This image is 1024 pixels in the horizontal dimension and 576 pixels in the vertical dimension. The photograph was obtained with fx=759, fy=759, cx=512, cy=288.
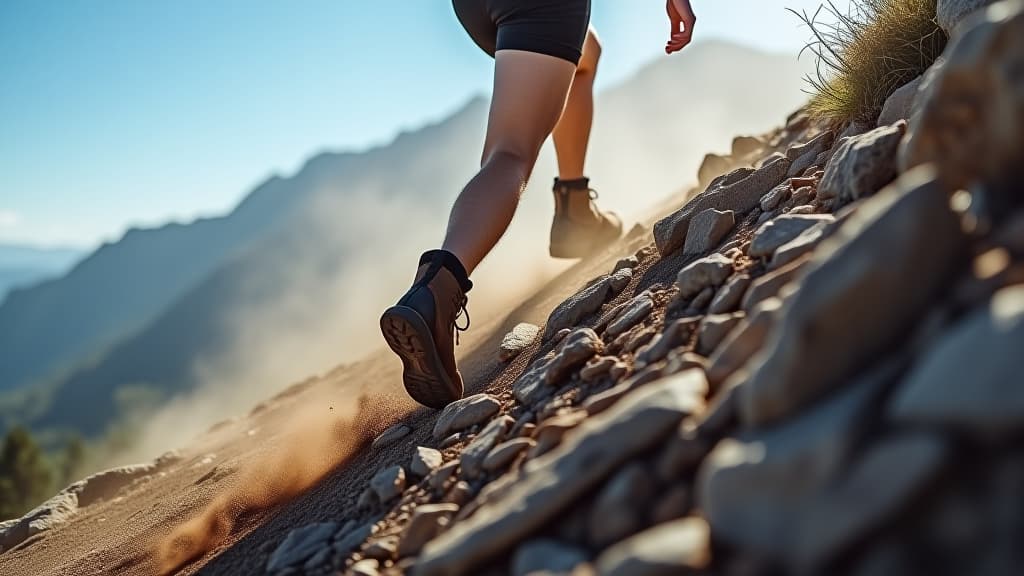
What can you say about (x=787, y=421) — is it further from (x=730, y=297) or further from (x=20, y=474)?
(x=20, y=474)

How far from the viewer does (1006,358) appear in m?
0.85

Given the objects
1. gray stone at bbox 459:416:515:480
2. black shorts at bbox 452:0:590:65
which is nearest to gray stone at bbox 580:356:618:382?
gray stone at bbox 459:416:515:480

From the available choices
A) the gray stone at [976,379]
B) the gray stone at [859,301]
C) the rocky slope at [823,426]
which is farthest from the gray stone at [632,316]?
the gray stone at [976,379]

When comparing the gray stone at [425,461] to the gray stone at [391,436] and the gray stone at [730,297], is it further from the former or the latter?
the gray stone at [730,297]

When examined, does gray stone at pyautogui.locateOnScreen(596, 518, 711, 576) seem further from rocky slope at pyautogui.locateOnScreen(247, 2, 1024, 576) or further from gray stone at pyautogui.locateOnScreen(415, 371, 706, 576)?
gray stone at pyautogui.locateOnScreen(415, 371, 706, 576)

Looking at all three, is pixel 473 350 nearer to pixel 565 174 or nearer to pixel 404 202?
pixel 565 174

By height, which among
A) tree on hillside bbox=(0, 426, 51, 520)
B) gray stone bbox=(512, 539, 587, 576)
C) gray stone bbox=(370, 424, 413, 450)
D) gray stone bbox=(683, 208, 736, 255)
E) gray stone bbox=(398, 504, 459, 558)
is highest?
tree on hillside bbox=(0, 426, 51, 520)

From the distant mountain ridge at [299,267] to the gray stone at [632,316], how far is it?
57.0 m

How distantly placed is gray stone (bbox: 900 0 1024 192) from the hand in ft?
6.42

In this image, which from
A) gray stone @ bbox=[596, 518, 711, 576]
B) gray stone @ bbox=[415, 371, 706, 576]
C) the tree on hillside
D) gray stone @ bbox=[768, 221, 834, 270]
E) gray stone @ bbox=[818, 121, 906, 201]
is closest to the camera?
gray stone @ bbox=[596, 518, 711, 576]

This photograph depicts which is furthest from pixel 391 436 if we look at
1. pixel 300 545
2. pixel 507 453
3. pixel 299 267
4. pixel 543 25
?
pixel 299 267

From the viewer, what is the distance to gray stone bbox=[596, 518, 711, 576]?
3.15 ft

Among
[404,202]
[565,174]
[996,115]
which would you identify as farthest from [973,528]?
[404,202]

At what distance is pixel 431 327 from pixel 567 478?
105 cm
